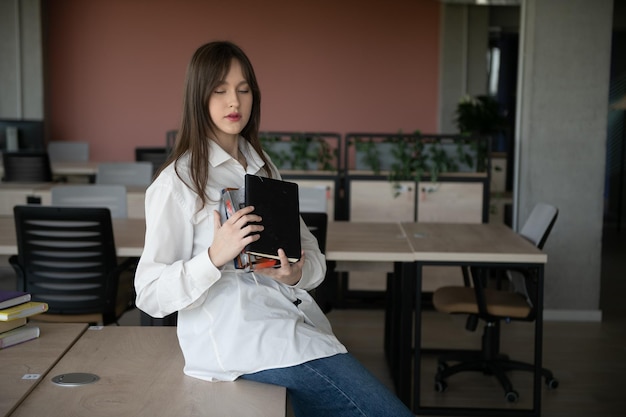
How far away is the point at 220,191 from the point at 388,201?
13.8 feet

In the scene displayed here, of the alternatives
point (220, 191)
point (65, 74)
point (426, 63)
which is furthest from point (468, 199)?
point (65, 74)

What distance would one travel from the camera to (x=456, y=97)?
34.9 ft

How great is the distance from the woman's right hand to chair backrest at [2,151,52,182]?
5754 millimetres

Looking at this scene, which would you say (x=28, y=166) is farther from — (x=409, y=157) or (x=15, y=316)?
(x=15, y=316)

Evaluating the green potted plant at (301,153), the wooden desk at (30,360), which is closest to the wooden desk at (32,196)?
the green potted plant at (301,153)

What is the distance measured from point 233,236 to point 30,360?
68cm

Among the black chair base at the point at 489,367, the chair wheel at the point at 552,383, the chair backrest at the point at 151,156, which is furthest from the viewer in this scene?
the chair backrest at the point at 151,156

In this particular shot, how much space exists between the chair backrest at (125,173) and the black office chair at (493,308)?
2941 mm

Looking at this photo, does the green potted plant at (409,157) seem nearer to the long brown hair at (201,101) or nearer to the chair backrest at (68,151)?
the long brown hair at (201,101)

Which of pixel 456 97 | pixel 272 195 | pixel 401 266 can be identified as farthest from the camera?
pixel 456 97

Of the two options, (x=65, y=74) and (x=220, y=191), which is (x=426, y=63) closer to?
(x=65, y=74)

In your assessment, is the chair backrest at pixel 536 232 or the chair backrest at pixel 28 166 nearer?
the chair backrest at pixel 536 232

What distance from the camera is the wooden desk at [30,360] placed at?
73.6 inches

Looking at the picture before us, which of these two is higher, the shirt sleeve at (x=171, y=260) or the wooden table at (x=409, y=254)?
the shirt sleeve at (x=171, y=260)
